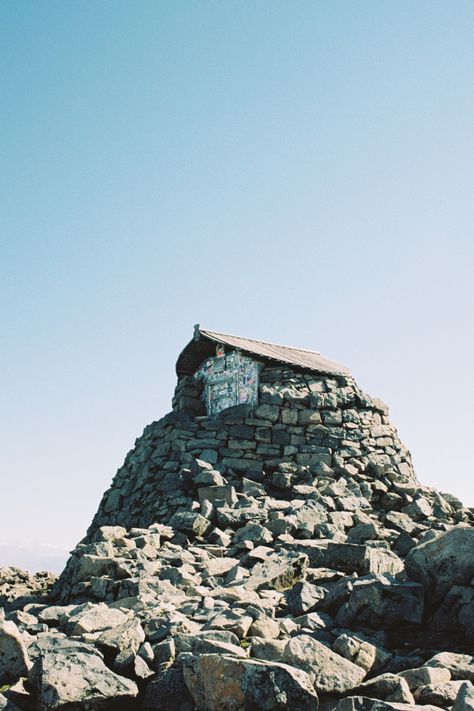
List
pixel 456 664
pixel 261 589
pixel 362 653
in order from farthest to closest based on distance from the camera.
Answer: pixel 261 589
pixel 362 653
pixel 456 664

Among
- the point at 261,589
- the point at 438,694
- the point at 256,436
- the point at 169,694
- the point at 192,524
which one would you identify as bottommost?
the point at 169,694

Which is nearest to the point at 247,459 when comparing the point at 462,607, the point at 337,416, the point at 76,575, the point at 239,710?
the point at 337,416

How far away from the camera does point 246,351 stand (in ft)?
48.0

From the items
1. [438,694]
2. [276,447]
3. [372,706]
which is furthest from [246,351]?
[372,706]

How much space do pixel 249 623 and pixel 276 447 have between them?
854 cm

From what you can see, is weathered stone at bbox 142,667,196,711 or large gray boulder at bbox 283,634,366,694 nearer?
large gray boulder at bbox 283,634,366,694

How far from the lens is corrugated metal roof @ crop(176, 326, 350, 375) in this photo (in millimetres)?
14719

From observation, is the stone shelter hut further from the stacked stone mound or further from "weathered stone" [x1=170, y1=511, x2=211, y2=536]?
"weathered stone" [x1=170, y1=511, x2=211, y2=536]

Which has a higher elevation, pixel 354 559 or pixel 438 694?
pixel 354 559

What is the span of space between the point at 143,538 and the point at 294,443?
18.2 feet

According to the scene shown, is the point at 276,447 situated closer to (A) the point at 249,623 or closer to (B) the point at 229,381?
(B) the point at 229,381

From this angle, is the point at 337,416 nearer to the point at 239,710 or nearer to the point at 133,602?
the point at 133,602

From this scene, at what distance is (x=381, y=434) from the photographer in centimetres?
1462

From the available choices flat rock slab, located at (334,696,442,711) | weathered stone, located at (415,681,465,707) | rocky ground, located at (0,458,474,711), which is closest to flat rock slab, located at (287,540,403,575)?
rocky ground, located at (0,458,474,711)
